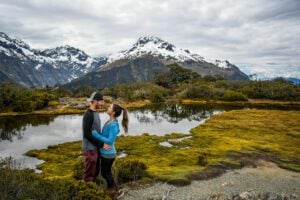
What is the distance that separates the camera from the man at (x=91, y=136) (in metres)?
13.3

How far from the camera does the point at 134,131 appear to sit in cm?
6012

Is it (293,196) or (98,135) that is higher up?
(98,135)

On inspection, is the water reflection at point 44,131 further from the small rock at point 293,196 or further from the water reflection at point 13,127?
the small rock at point 293,196

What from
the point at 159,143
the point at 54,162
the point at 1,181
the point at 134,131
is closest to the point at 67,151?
the point at 54,162

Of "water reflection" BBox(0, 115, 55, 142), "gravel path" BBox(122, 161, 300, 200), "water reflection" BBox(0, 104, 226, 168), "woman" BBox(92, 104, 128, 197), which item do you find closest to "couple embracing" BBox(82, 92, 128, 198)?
"woman" BBox(92, 104, 128, 197)

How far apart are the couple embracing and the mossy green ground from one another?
35.8 feet

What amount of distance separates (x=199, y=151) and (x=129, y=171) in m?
16.8

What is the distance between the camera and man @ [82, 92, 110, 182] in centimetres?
1334

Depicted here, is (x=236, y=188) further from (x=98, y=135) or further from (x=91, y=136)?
(x=91, y=136)

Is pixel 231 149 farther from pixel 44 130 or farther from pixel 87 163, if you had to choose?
pixel 44 130

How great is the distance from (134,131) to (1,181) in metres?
45.8

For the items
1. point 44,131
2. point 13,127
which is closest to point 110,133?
point 44,131

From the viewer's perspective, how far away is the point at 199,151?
38156mm

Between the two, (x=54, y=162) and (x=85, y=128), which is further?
(x=54, y=162)
